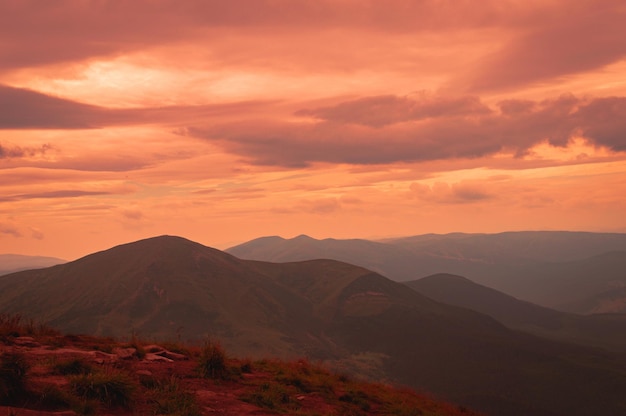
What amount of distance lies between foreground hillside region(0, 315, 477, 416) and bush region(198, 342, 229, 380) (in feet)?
0.15

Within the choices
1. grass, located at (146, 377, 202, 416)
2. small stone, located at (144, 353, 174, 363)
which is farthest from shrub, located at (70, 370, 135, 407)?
small stone, located at (144, 353, 174, 363)

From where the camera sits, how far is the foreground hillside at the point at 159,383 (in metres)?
16.7

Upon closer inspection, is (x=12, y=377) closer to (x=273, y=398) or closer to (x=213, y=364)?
(x=213, y=364)

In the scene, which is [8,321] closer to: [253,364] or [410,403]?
[253,364]

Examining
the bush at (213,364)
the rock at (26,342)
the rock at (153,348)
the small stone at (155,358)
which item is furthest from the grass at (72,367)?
the rock at (153,348)

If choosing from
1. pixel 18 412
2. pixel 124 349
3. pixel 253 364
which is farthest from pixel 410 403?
pixel 18 412

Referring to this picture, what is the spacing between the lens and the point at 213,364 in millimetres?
23750

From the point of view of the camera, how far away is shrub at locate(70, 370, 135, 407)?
1748 centimetres

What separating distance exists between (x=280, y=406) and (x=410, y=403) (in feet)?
36.0

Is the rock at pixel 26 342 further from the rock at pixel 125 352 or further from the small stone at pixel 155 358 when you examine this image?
the small stone at pixel 155 358

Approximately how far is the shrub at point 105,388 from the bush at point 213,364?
5.58m

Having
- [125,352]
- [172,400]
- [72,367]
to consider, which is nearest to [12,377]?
[72,367]

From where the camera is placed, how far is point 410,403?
2930cm

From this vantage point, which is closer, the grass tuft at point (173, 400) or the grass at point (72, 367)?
the grass tuft at point (173, 400)
